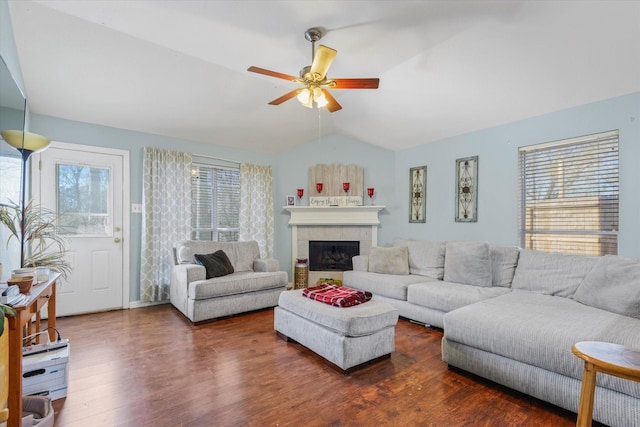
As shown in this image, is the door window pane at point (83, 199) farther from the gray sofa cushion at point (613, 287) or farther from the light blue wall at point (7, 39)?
the gray sofa cushion at point (613, 287)

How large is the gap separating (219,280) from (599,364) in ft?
10.8

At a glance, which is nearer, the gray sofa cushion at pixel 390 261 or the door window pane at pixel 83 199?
the door window pane at pixel 83 199

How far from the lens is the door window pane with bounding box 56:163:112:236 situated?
3516 mm

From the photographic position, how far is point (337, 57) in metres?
2.89

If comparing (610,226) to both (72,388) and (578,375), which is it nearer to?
(578,375)

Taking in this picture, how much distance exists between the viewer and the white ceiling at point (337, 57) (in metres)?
2.26

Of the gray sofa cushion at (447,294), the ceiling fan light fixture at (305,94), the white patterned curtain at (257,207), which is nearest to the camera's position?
the ceiling fan light fixture at (305,94)

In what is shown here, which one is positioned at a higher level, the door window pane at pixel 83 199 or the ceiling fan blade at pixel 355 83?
the ceiling fan blade at pixel 355 83

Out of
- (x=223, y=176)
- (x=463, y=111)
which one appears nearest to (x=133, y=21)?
(x=223, y=176)

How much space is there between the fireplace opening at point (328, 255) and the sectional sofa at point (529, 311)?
56.3 inches

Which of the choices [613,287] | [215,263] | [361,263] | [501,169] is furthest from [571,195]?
[215,263]

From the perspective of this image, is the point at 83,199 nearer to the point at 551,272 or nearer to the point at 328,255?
the point at 328,255

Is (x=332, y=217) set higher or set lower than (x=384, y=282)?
higher

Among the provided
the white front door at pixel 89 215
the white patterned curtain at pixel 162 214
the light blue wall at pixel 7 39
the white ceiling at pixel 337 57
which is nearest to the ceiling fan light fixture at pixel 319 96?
the white ceiling at pixel 337 57
